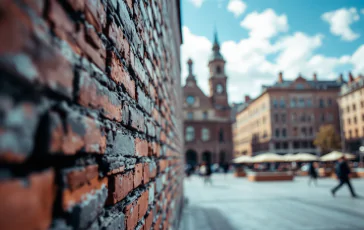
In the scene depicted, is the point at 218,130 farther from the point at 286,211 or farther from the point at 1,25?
the point at 1,25

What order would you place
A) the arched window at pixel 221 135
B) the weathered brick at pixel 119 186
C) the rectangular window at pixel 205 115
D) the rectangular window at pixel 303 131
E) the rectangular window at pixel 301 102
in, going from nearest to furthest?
the weathered brick at pixel 119 186
the arched window at pixel 221 135
the rectangular window at pixel 205 115
the rectangular window at pixel 303 131
the rectangular window at pixel 301 102

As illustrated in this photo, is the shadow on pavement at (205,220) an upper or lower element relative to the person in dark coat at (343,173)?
lower

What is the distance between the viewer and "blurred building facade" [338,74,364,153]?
143 feet

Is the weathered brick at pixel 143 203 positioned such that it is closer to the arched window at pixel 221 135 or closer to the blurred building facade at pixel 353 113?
the arched window at pixel 221 135

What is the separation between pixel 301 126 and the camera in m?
49.0

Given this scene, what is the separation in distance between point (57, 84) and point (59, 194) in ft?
0.70

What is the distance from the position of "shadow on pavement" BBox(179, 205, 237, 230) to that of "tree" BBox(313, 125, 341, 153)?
41.9 m

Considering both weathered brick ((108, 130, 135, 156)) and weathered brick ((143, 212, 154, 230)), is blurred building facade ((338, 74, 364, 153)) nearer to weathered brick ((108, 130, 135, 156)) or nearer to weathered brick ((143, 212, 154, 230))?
weathered brick ((143, 212, 154, 230))

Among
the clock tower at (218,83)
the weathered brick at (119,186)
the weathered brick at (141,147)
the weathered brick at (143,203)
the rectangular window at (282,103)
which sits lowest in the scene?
the weathered brick at (143,203)

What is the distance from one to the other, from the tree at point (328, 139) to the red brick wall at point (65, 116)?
159ft

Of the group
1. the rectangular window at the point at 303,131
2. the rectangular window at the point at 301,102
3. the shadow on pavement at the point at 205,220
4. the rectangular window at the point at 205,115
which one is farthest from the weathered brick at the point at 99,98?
the rectangular window at the point at 301,102

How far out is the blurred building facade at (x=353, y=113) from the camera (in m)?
43.6

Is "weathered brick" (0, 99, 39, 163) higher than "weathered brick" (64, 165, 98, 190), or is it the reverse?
"weathered brick" (0, 99, 39, 163)

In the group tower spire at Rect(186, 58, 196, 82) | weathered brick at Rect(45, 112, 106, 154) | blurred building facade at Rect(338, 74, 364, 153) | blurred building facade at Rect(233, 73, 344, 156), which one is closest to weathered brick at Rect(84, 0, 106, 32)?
weathered brick at Rect(45, 112, 106, 154)
